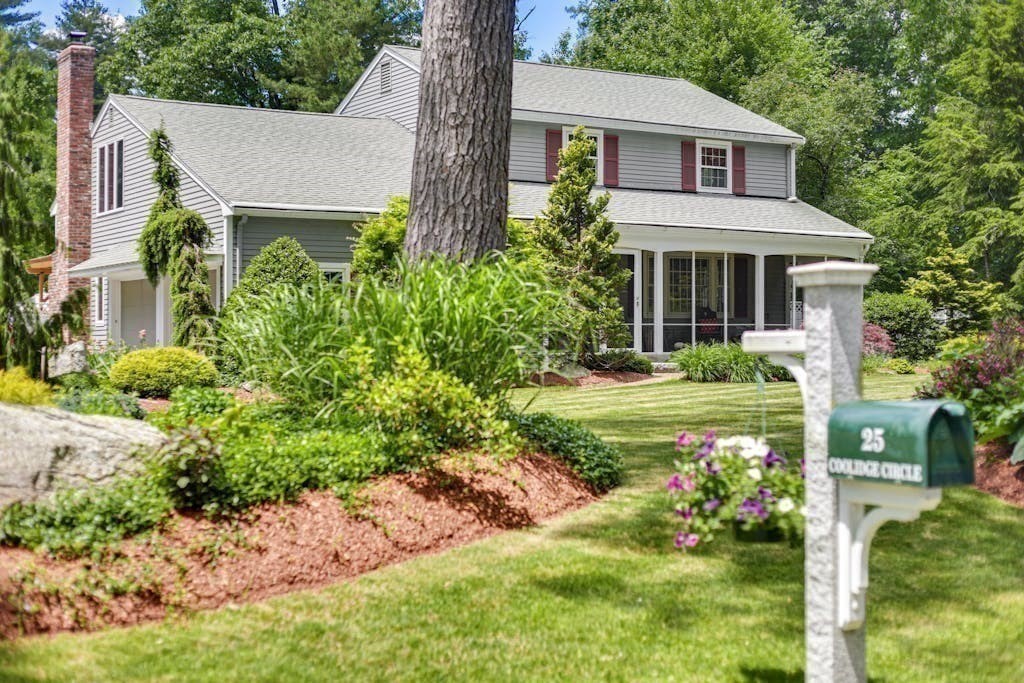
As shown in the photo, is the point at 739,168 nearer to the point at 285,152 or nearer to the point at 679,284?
the point at 679,284

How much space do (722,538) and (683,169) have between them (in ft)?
65.8

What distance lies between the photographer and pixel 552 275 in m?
17.6

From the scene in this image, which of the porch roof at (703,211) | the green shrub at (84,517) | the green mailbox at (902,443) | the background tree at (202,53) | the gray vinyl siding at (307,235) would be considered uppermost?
the background tree at (202,53)

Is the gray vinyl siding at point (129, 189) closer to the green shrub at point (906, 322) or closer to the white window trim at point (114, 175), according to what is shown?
the white window trim at point (114, 175)

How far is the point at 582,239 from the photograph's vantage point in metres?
18.3

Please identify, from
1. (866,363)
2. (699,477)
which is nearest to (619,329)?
(866,363)

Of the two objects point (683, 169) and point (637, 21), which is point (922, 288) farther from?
point (637, 21)

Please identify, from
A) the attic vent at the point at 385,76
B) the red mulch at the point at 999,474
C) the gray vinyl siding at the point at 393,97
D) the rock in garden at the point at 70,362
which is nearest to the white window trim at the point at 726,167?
the gray vinyl siding at the point at 393,97

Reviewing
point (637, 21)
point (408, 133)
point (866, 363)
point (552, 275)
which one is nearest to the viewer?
point (552, 275)

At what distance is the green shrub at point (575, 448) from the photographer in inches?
298

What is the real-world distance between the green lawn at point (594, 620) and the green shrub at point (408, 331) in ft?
3.79

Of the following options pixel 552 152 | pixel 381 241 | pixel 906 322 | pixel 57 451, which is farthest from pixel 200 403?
pixel 906 322

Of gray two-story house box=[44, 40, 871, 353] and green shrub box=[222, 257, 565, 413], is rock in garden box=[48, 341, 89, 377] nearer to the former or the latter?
gray two-story house box=[44, 40, 871, 353]

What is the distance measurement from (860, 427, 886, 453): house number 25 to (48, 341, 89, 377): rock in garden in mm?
10919
